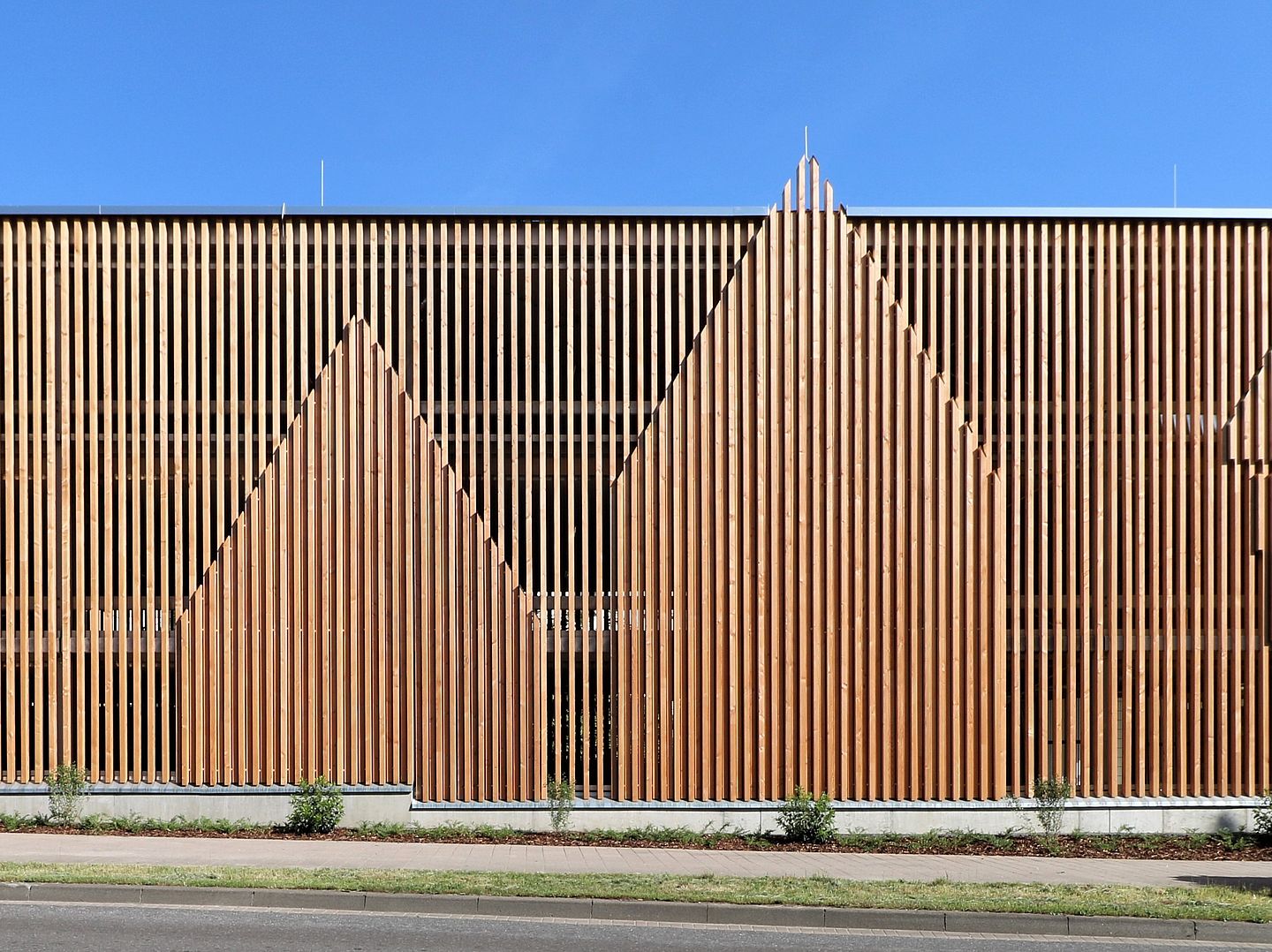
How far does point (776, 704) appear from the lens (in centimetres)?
1375

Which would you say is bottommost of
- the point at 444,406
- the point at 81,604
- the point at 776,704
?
the point at 776,704

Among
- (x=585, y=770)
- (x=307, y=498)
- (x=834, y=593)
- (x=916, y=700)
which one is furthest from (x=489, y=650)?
(x=916, y=700)

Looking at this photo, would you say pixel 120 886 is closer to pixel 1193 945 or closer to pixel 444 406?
pixel 444 406

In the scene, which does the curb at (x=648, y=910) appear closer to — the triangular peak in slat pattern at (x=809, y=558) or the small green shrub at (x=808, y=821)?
the small green shrub at (x=808, y=821)

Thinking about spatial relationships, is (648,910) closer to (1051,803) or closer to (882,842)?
(882,842)

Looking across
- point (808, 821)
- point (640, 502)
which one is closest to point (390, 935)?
point (808, 821)

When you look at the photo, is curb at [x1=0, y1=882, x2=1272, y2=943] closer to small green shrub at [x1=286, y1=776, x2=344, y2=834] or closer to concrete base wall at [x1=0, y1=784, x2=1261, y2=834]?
small green shrub at [x1=286, y1=776, x2=344, y2=834]

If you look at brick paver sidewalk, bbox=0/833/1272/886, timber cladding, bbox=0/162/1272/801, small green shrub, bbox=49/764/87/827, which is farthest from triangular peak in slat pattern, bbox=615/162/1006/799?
small green shrub, bbox=49/764/87/827

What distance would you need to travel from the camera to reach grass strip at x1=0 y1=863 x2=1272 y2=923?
925cm

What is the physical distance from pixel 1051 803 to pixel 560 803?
567cm

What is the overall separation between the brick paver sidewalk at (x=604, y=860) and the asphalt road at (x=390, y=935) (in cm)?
176

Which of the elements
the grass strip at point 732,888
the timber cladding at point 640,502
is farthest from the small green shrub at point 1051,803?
the grass strip at point 732,888

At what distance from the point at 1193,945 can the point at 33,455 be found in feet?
43.0

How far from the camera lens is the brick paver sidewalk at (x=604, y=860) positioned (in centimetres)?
1102
